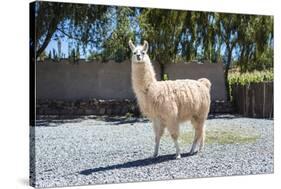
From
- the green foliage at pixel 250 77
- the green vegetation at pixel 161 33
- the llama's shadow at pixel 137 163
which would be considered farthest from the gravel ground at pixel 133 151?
the green vegetation at pixel 161 33

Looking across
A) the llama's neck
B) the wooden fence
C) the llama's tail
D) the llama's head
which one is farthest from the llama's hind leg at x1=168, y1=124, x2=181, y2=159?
the wooden fence

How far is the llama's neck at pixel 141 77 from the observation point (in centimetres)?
708

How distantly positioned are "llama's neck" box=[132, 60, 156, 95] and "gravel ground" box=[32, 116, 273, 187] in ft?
1.37

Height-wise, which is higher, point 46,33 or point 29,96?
point 46,33

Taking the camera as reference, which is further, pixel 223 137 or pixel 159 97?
pixel 223 137

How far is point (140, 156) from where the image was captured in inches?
281

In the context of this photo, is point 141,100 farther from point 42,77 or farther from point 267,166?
point 267,166

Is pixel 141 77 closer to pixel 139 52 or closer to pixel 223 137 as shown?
pixel 139 52

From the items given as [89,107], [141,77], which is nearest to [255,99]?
[141,77]

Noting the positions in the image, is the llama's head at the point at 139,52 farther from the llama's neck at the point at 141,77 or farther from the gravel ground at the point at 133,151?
the gravel ground at the point at 133,151

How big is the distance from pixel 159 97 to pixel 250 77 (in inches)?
Result: 66.6

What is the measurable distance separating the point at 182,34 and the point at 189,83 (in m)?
0.68

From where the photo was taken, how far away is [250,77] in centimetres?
810

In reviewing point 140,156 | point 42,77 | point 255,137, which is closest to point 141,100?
point 140,156
